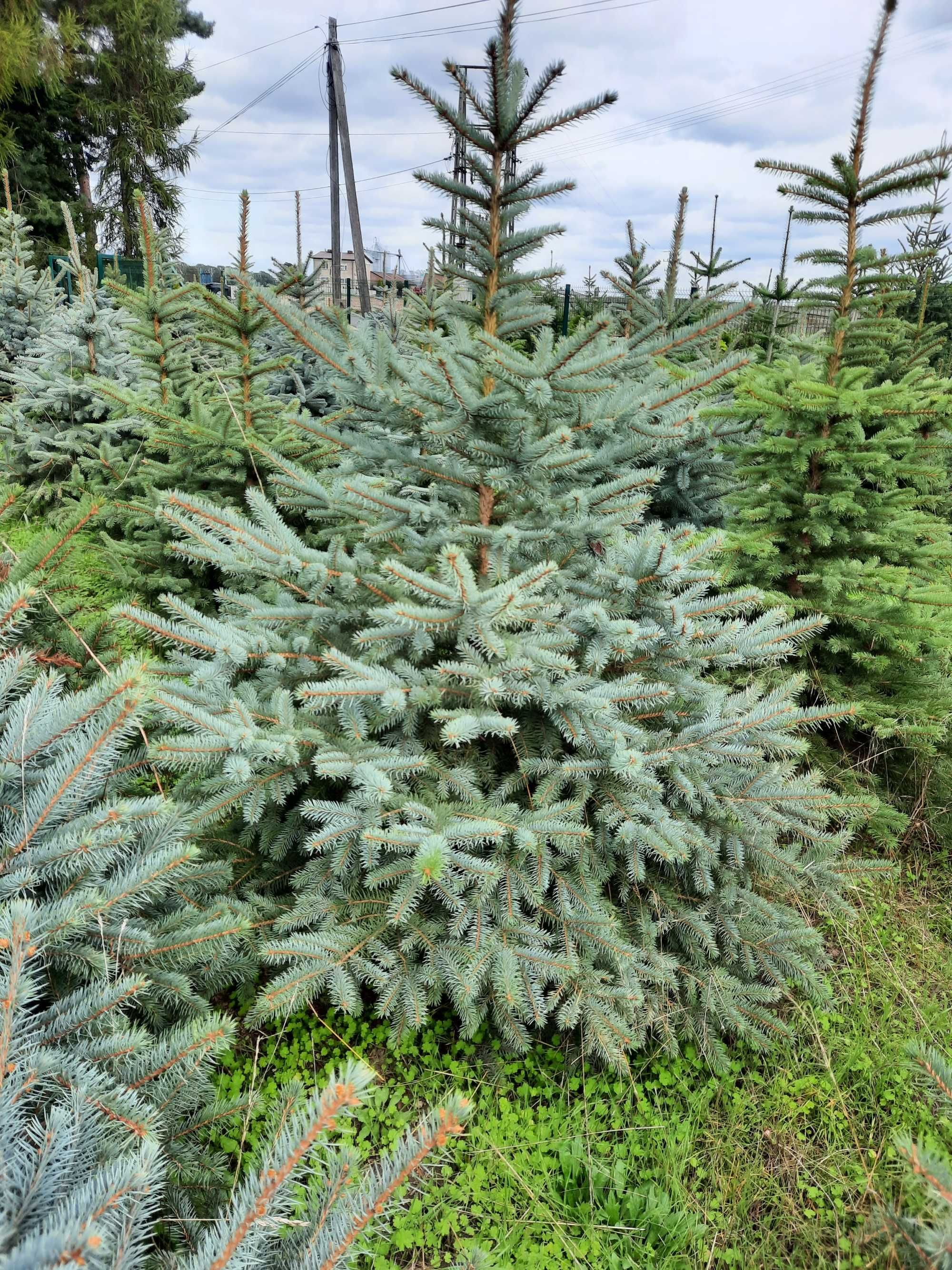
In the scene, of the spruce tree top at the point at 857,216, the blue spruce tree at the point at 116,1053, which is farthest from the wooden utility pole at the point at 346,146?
the blue spruce tree at the point at 116,1053

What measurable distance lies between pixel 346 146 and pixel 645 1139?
13.5 metres

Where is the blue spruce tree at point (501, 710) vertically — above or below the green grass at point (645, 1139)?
above

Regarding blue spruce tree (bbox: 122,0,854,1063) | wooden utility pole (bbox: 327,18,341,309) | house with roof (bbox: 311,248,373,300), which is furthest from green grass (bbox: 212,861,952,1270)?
wooden utility pole (bbox: 327,18,341,309)

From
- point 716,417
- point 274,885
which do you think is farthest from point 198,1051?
point 716,417

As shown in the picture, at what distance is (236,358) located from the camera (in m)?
5.22

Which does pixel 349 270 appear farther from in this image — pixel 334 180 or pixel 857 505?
pixel 857 505

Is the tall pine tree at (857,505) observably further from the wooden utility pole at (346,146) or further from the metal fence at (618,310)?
the wooden utility pole at (346,146)

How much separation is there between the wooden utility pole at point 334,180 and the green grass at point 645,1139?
10.9 meters

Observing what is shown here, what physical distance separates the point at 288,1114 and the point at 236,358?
195 inches

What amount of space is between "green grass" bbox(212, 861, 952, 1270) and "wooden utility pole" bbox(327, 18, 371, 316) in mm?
11273

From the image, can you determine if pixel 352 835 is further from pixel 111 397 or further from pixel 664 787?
pixel 111 397

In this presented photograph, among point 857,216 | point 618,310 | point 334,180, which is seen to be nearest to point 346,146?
point 334,180

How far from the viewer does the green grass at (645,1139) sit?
6.04ft

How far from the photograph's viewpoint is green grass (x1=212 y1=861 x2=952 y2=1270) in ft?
6.04
